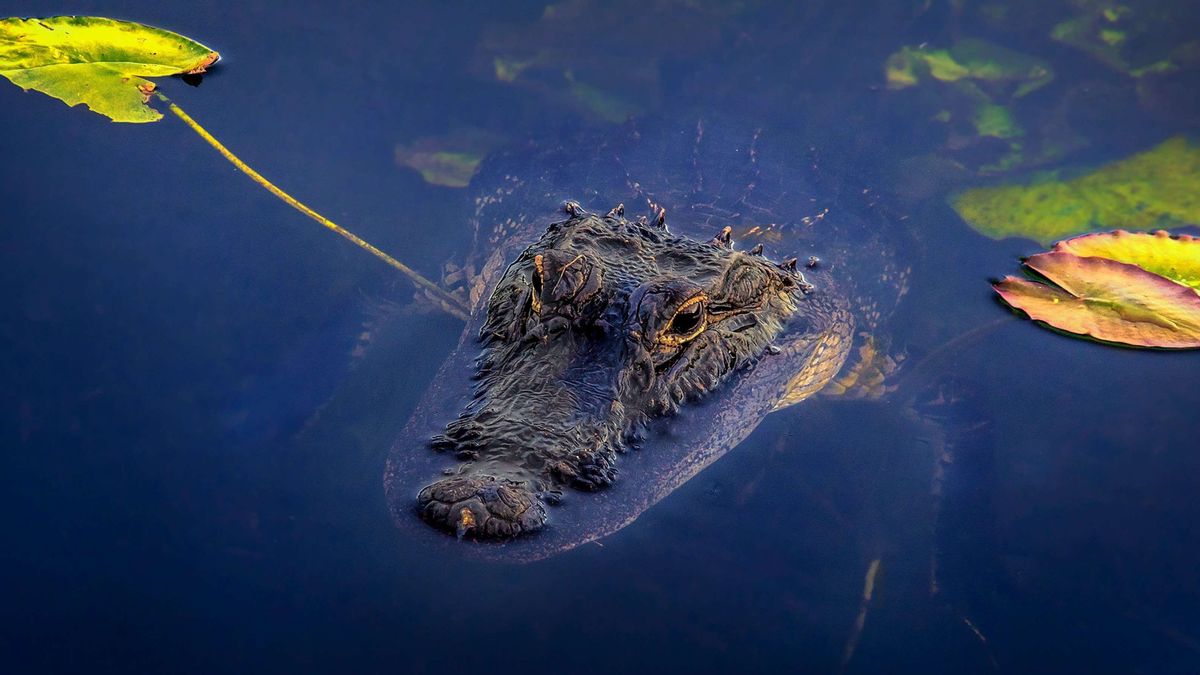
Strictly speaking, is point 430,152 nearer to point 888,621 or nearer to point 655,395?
point 655,395

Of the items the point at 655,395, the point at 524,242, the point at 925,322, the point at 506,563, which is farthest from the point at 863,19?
the point at 506,563

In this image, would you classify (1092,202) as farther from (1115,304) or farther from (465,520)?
(465,520)

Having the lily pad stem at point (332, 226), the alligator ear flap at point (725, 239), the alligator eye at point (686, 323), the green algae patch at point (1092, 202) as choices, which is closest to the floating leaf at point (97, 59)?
the lily pad stem at point (332, 226)

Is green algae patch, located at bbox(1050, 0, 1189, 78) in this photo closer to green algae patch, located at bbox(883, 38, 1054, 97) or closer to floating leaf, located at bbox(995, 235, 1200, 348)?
green algae patch, located at bbox(883, 38, 1054, 97)

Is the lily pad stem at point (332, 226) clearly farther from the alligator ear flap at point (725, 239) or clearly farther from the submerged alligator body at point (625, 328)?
the alligator ear flap at point (725, 239)

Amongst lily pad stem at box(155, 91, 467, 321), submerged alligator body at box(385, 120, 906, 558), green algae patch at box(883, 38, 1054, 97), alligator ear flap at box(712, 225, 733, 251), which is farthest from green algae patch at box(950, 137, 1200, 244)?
lily pad stem at box(155, 91, 467, 321)

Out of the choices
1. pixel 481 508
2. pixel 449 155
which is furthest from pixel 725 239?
pixel 481 508
